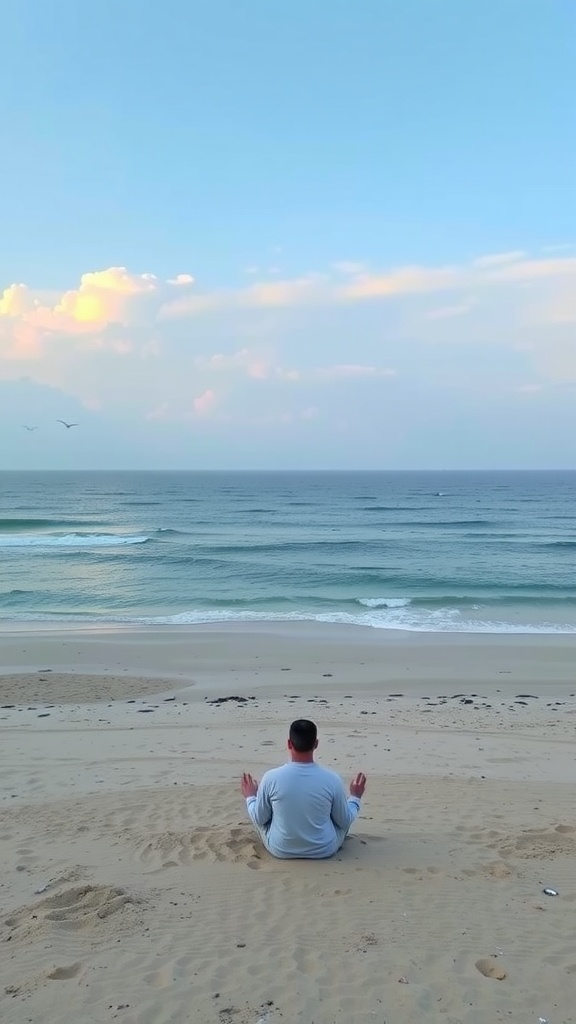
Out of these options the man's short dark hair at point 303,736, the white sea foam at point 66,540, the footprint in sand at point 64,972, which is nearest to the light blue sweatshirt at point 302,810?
the man's short dark hair at point 303,736

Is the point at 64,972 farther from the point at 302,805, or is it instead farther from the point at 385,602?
the point at 385,602

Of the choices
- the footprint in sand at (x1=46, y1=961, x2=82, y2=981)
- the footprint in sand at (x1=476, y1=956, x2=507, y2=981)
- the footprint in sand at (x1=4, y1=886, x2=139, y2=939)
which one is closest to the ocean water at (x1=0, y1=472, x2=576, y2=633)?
the footprint in sand at (x1=4, y1=886, x2=139, y2=939)

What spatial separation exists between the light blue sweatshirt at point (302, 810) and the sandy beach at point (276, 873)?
0.16 meters

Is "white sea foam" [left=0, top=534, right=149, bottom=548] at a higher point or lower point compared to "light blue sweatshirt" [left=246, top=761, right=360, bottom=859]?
lower

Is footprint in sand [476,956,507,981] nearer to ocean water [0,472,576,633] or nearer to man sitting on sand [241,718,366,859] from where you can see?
man sitting on sand [241,718,366,859]

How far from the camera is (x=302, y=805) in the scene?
14.7 feet

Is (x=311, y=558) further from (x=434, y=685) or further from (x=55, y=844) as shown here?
(x=55, y=844)

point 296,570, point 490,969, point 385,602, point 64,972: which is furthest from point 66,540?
point 490,969

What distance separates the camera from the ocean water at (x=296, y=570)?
2084cm

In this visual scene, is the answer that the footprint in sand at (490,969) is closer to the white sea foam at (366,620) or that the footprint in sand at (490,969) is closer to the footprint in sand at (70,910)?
the footprint in sand at (70,910)

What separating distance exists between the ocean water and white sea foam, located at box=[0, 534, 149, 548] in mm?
81

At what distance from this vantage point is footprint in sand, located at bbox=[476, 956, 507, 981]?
11.0ft

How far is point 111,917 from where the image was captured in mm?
3891

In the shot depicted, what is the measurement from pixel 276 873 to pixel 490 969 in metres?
1.50
